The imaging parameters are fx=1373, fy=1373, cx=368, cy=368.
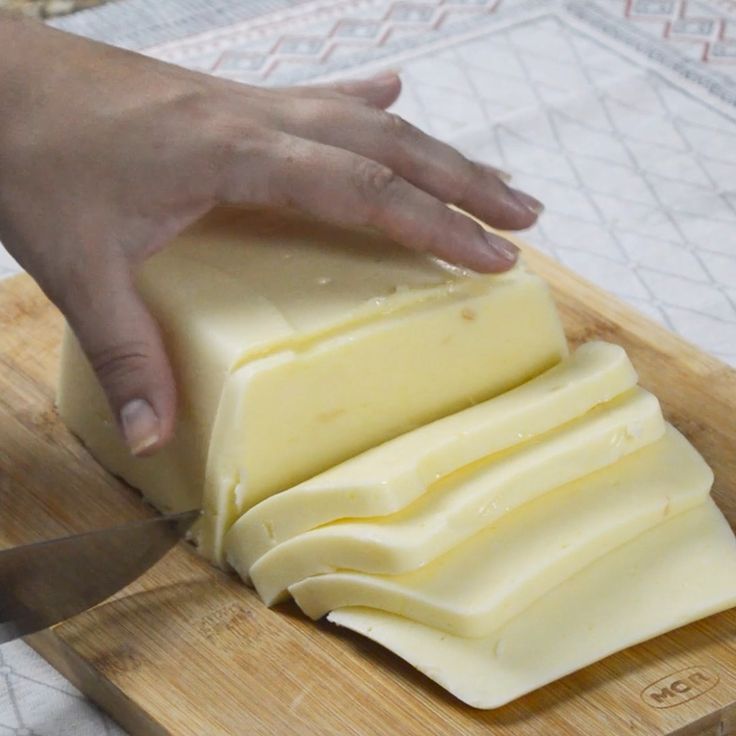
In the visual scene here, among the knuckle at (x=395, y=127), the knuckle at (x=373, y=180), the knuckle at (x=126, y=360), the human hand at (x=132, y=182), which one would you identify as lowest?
the knuckle at (x=126, y=360)

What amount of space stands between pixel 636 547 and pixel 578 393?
221 mm

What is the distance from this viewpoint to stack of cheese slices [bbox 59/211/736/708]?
5.57 feet

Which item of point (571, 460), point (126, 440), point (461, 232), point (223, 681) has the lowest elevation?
point (223, 681)

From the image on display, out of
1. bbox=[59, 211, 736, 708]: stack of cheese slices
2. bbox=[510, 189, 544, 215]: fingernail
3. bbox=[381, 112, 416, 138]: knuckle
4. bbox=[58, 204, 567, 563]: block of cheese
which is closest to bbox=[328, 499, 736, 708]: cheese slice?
bbox=[59, 211, 736, 708]: stack of cheese slices

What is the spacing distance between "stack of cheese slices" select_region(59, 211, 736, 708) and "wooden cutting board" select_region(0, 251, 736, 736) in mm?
38

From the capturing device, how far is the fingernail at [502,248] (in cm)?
194

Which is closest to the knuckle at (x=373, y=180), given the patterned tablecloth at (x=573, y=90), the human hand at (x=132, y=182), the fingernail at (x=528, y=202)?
the human hand at (x=132, y=182)

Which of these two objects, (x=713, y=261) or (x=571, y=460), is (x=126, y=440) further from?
(x=713, y=261)

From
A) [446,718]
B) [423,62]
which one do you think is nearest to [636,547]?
[446,718]

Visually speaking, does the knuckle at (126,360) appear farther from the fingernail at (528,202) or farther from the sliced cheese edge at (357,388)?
the fingernail at (528,202)

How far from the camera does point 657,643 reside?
1.74 meters

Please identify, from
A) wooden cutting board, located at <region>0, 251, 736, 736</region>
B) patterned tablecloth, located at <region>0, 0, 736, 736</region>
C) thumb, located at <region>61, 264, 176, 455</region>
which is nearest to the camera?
wooden cutting board, located at <region>0, 251, 736, 736</region>

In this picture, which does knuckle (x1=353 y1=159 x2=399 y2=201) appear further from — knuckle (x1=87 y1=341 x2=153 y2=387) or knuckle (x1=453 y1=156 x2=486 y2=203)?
knuckle (x1=87 y1=341 x2=153 y2=387)

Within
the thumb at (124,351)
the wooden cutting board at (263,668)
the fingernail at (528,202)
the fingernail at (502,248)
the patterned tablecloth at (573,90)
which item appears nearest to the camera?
the wooden cutting board at (263,668)
